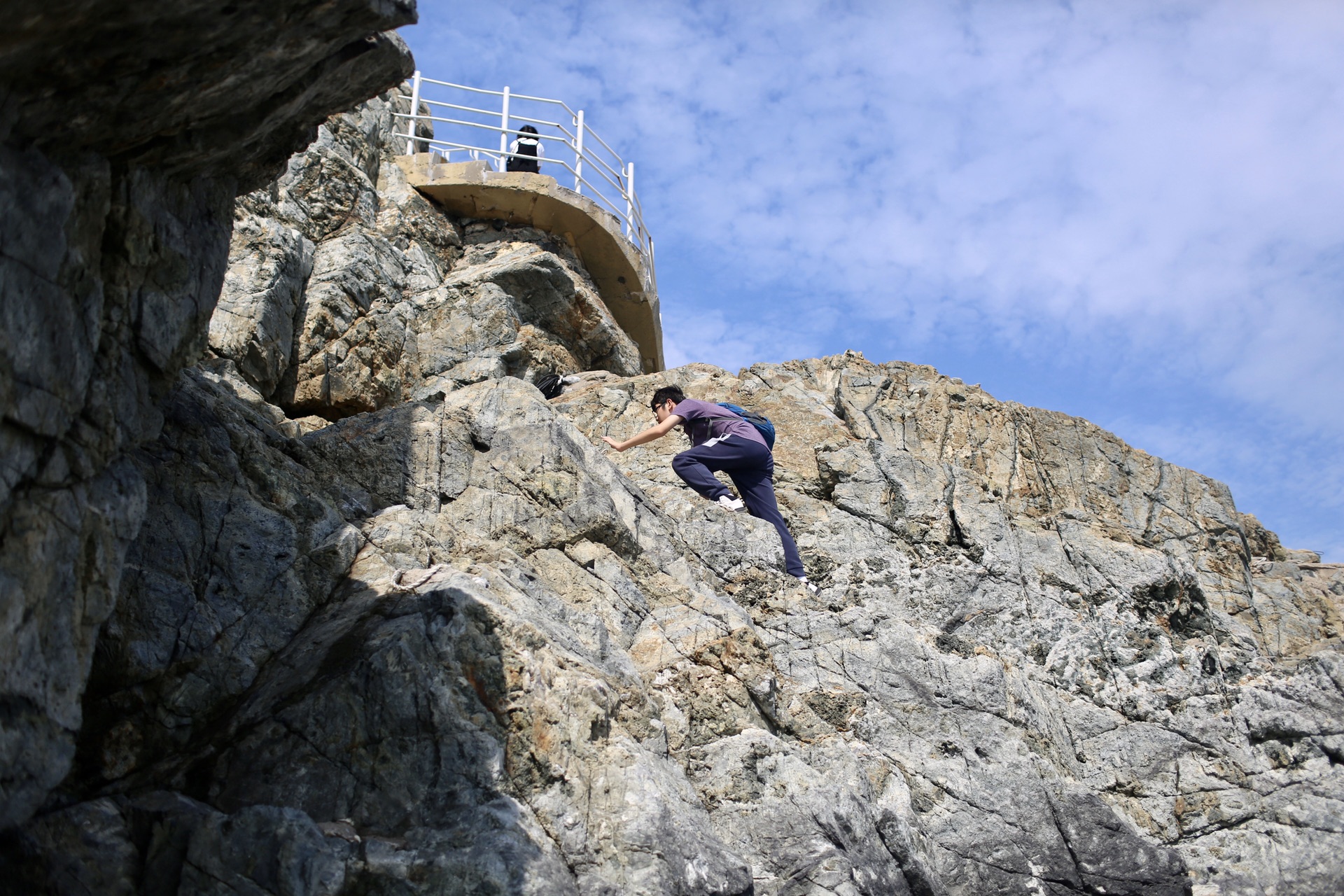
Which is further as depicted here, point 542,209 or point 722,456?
point 542,209

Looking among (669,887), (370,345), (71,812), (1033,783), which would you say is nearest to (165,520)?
(71,812)

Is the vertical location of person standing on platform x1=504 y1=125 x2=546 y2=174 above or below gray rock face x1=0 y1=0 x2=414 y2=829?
above

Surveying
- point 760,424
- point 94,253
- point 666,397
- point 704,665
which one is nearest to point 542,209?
point 666,397

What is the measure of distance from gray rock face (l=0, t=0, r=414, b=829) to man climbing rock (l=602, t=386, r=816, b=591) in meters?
5.84

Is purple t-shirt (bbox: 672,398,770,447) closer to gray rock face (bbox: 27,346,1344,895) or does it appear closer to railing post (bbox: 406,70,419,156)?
gray rock face (bbox: 27,346,1344,895)

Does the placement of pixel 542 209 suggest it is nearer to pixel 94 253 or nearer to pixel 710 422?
pixel 710 422

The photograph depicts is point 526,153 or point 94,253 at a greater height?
point 526,153

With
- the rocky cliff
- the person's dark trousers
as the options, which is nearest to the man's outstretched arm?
the person's dark trousers

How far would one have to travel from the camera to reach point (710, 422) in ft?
38.3

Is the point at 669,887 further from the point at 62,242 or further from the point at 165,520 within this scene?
the point at 62,242

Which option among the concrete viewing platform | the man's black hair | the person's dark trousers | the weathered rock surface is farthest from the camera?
the concrete viewing platform

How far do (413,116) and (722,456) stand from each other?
1045 centimetres

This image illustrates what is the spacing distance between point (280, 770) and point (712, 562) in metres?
5.01

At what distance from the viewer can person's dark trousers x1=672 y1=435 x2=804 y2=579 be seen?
36.8ft
